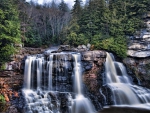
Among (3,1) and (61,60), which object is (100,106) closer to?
(61,60)

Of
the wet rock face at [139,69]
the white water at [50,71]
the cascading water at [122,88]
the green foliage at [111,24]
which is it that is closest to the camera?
the cascading water at [122,88]

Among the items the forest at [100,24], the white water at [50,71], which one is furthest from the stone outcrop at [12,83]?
the white water at [50,71]

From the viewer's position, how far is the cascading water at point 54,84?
12305mm

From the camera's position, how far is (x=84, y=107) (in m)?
12.7

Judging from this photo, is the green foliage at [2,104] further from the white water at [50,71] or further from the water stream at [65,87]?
the white water at [50,71]

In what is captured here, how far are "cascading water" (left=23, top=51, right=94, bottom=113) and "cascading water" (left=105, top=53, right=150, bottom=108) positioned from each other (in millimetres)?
2599

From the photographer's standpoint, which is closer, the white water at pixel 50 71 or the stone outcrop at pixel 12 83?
the stone outcrop at pixel 12 83

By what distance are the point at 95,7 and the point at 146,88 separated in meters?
13.1

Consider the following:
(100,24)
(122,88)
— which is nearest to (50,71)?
(122,88)

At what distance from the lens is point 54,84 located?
14609 millimetres

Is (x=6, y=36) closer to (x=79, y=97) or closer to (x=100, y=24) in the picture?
(x=79, y=97)

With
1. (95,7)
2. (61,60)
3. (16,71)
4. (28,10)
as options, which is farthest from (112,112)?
(28,10)

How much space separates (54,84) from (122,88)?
19.1 feet

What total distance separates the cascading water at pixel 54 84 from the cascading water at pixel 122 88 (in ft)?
8.53
